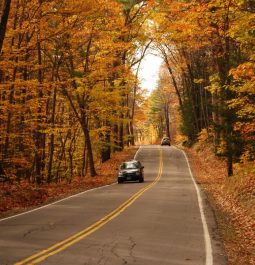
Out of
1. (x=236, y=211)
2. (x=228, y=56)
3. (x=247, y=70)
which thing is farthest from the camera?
(x=228, y=56)

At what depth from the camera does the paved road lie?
938 centimetres

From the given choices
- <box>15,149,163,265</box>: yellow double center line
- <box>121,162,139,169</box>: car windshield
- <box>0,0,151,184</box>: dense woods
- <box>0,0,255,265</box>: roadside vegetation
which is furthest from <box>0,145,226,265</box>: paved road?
<box>121,162,139,169</box>: car windshield

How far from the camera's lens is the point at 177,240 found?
1152 centimetres

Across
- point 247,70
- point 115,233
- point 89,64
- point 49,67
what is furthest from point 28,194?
point 89,64

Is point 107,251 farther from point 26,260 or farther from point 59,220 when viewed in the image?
point 59,220

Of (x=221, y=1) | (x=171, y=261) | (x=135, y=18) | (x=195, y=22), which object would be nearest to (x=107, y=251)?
(x=171, y=261)

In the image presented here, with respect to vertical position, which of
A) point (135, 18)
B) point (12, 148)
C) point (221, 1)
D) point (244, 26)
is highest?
point (135, 18)

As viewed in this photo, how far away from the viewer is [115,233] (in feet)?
40.6

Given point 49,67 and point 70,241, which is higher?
point 49,67

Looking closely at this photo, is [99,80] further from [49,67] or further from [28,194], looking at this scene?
[28,194]

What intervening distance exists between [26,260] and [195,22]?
21.2 m

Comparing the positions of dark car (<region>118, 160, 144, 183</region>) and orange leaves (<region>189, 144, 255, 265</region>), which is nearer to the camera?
orange leaves (<region>189, 144, 255, 265</region>)

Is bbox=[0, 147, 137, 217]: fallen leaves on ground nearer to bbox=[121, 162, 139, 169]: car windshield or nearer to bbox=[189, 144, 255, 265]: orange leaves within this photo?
bbox=[121, 162, 139, 169]: car windshield

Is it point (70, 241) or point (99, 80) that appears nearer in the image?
point (70, 241)
